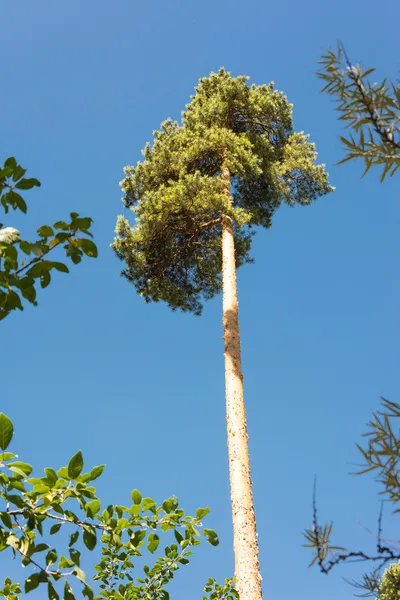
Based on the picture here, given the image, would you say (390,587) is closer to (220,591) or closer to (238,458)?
(220,591)

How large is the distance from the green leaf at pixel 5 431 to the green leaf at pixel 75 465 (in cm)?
24

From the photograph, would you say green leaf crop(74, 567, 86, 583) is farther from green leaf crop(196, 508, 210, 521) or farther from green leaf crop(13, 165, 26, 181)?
green leaf crop(13, 165, 26, 181)

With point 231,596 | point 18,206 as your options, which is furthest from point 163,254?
point 18,206

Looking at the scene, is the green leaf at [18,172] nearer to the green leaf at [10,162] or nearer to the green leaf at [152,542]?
the green leaf at [10,162]

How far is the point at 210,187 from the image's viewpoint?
10883 millimetres

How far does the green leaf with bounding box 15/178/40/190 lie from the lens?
6.71 feet

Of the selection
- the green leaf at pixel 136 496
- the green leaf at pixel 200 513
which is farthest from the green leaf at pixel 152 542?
the green leaf at pixel 200 513

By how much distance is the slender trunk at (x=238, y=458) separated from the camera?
6.43m

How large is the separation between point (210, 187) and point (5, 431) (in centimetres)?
955

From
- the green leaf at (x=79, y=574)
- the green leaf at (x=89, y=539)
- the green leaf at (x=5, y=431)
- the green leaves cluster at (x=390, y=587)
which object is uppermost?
the green leaf at (x=5, y=431)

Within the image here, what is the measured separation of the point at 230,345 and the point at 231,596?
4.83m

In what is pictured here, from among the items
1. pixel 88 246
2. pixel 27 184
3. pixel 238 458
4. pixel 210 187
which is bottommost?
pixel 88 246

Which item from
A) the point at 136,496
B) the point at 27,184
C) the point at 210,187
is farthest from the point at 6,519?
the point at 210,187

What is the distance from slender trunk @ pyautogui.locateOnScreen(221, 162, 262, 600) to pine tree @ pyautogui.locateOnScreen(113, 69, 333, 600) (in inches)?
2.6
